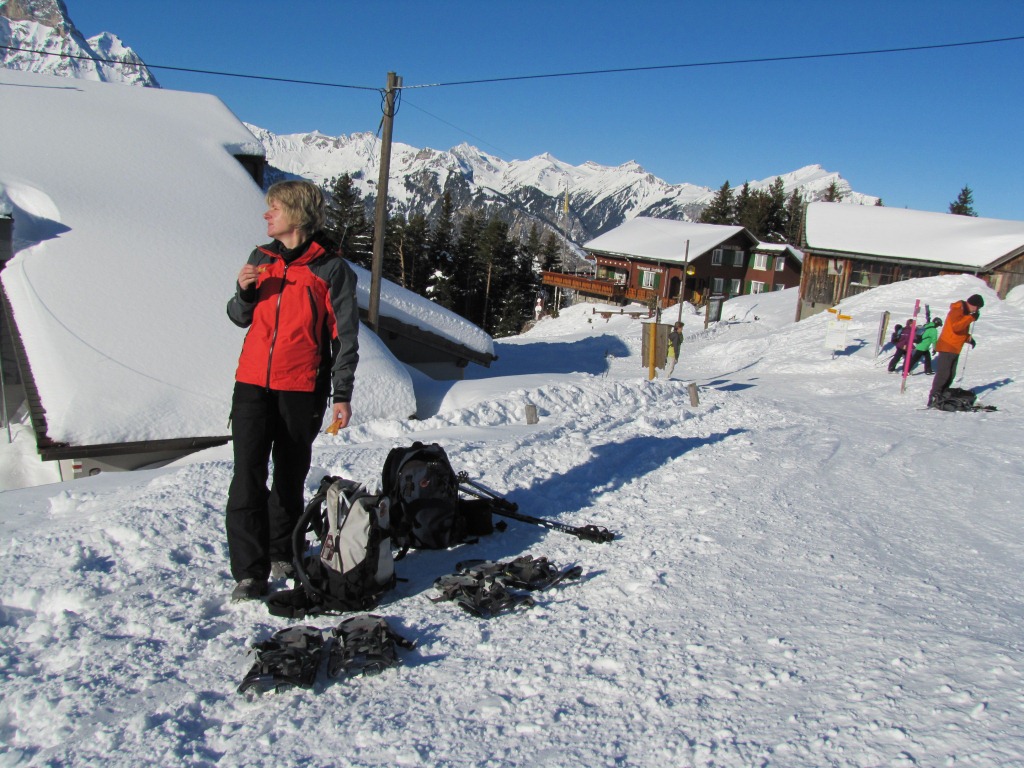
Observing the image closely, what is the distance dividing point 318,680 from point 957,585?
3722 mm

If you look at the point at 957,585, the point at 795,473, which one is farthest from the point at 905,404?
the point at 957,585

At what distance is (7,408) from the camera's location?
11477mm

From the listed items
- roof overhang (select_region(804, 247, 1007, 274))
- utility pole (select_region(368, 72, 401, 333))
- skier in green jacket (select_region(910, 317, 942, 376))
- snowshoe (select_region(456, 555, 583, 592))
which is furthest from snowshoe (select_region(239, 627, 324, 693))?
roof overhang (select_region(804, 247, 1007, 274))

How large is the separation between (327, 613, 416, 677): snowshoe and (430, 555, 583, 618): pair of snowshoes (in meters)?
0.52

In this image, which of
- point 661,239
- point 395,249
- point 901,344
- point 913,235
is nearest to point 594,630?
point 901,344

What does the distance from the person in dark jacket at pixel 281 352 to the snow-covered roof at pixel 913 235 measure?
1208 inches

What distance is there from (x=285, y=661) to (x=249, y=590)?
0.84m

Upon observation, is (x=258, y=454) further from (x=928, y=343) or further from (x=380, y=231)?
(x=928, y=343)

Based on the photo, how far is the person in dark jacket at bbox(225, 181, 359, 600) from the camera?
11.8ft

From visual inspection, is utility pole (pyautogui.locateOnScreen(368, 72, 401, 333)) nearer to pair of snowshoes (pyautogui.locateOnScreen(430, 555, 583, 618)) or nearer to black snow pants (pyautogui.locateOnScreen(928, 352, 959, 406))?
black snow pants (pyautogui.locateOnScreen(928, 352, 959, 406))

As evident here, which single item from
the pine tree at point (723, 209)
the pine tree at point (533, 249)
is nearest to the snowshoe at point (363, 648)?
the pine tree at point (533, 249)

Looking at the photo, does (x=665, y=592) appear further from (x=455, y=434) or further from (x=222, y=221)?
(x=222, y=221)

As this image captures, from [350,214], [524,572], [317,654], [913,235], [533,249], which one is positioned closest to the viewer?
[317,654]

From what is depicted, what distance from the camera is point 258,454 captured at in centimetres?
364
